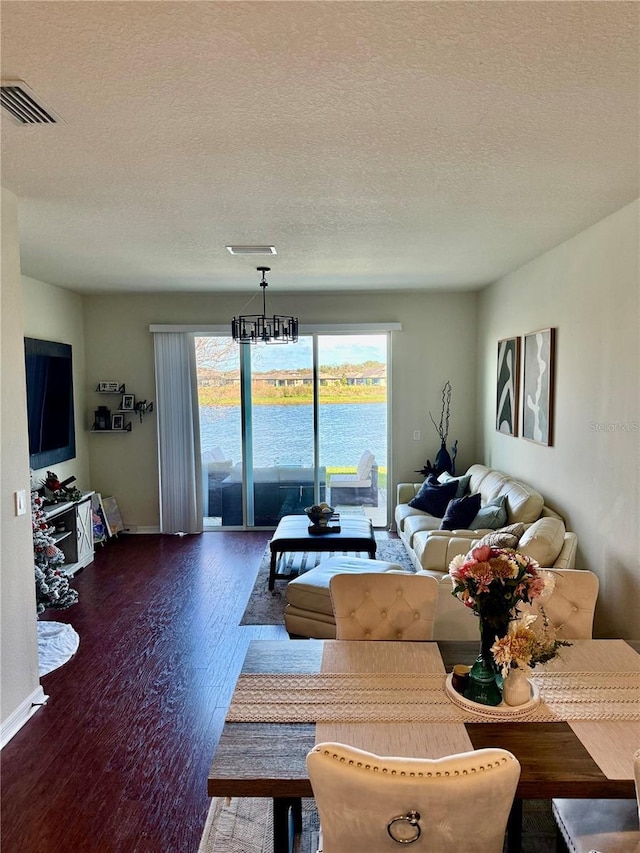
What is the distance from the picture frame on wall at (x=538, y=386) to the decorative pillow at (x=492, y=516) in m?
0.59

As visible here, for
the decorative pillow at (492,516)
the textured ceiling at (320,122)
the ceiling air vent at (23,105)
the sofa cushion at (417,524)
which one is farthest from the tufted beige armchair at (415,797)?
the sofa cushion at (417,524)

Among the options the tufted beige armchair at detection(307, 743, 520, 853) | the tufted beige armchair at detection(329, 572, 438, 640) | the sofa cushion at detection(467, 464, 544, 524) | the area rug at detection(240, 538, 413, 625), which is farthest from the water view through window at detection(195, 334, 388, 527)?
the tufted beige armchair at detection(307, 743, 520, 853)

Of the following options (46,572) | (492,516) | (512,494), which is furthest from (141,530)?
(512,494)

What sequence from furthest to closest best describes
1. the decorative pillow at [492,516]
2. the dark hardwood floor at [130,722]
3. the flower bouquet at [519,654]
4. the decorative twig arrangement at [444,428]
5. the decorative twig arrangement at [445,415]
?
the decorative twig arrangement at [445,415]
the decorative twig arrangement at [444,428]
the decorative pillow at [492,516]
the dark hardwood floor at [130,722]
the flower bouquet at [519,654]

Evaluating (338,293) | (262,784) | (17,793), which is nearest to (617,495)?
(262,784)

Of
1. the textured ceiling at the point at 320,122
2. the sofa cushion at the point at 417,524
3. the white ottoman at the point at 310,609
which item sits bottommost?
the white ottoman at the point at 310,609

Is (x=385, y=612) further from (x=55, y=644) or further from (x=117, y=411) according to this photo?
(x=117, y=411)

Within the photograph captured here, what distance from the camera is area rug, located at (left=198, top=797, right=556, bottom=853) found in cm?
216

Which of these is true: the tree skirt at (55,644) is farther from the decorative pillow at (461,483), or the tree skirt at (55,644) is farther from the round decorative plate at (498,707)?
the decorative pillow at (461,483)

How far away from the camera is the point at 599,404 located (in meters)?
3.46

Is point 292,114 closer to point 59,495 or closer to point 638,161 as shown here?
point 638,161

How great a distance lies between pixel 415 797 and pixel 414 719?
0.48 m

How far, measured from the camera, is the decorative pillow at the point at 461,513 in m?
4.60

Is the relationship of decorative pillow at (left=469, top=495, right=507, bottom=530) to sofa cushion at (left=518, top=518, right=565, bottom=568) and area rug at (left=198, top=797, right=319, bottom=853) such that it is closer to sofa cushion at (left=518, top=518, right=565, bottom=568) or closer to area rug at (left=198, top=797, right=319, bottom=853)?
sofa cushion at (left=518, top=518, right=565, bottom=568)
